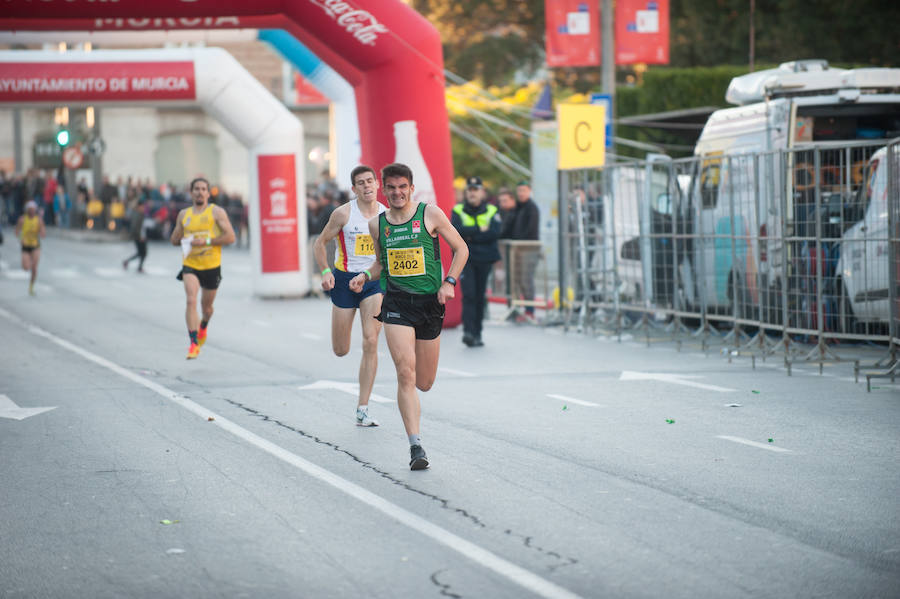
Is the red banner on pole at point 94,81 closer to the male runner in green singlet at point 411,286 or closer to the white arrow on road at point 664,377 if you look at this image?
the white arrow on road at point 664,377

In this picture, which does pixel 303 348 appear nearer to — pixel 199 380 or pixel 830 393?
pixel 199 380

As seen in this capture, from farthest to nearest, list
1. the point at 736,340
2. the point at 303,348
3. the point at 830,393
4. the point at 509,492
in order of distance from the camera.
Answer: the point at 303,348, the point at 736,340, the point at 830,393, the point at 509,492

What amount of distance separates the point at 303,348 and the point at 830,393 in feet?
22.2

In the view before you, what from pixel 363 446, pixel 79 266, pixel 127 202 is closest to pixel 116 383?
pixel 363 446

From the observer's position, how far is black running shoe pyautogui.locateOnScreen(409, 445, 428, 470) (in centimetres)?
852

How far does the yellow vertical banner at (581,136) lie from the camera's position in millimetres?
19031

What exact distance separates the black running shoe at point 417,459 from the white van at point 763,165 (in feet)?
21.9

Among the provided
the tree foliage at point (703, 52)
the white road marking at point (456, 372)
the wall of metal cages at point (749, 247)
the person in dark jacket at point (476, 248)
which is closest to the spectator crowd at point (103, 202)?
the tree foliage at point (703, 52)

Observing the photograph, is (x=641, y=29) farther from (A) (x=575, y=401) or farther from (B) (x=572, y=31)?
(A) (x=575, y=401)

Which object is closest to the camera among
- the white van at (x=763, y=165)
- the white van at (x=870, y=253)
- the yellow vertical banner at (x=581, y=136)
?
the white van at (x=870, y=253)

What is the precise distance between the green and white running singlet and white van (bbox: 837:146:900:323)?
539 centimetres

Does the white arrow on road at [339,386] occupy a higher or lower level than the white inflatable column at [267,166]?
lower

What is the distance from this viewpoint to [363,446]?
949 cm

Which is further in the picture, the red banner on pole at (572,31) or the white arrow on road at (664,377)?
the red banner on pole at (572,31)
